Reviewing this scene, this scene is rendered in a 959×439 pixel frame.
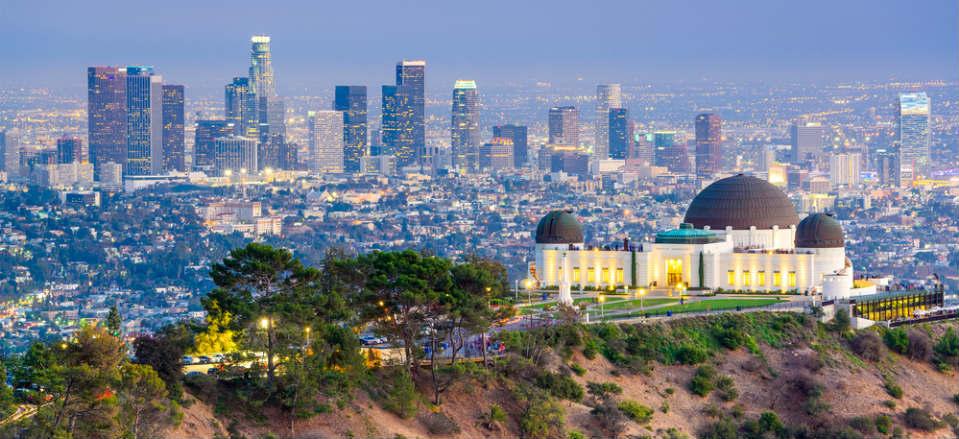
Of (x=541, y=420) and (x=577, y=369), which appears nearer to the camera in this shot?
(x=541, y=420)

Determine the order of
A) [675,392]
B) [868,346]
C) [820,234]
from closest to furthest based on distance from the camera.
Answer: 1. [675,392]
2. [868,346]
3. [820,234]

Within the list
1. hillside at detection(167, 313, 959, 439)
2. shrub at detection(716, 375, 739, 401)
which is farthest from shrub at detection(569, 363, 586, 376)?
shrub at detection(716, 375, 739, 401)

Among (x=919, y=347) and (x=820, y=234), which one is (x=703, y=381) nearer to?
(x=919, y=347)

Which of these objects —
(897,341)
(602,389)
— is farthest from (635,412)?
(897,341)

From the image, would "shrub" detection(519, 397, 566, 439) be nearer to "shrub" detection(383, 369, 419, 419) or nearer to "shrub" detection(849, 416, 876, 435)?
"shrub" detection(383, 369, 419, 419)

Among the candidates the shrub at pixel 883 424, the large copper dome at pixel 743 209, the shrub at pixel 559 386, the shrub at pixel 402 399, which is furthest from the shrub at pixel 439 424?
the large copper dome at pixel 743 209
